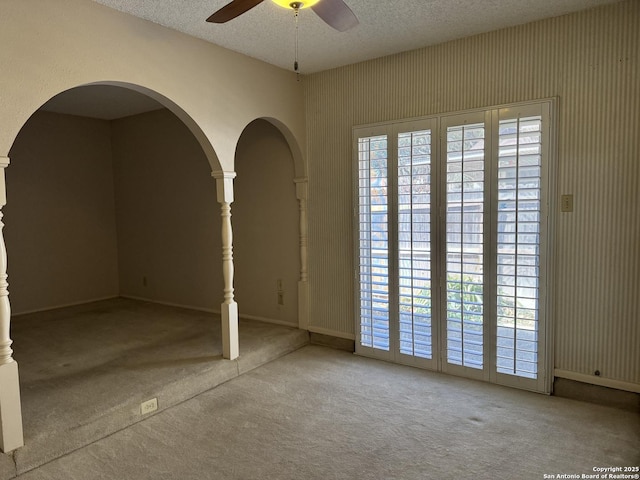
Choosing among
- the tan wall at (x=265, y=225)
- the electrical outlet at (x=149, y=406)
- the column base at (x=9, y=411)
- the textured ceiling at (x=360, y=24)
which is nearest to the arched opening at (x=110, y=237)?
the tan wall at (x=265, y=225)

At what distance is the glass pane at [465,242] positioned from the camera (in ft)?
10.4

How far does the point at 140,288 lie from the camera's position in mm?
5766

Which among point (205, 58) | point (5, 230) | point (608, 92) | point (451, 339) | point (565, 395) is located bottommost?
point (565, 395)

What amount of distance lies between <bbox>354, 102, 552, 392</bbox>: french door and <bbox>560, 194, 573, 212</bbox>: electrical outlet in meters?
0.12

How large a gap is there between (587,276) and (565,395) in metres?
0.84

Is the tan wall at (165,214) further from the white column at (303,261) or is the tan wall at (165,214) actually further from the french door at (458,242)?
the french door at (458,242)

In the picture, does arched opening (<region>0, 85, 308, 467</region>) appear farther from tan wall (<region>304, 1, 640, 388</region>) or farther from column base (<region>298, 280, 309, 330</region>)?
tan wall (<region>304, 1, 640, 388</region>)

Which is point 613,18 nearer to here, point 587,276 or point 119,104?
point 587,276

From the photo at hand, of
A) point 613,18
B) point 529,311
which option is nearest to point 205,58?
point 613,18

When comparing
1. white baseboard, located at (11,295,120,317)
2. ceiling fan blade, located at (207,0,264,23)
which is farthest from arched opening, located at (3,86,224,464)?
ceiling fan blade, located at (207,0,264,23)

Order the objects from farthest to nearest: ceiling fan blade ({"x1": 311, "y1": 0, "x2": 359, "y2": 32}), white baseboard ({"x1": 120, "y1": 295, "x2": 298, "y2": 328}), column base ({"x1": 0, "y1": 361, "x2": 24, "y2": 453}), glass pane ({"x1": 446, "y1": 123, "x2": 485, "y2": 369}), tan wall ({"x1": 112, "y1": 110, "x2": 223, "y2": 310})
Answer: tan wall ({"x1": 112, "y1": 110, "x2": 223, "y2": 310})
white baseboard ({"x1": 120, "y1": 295, "x2": 298, "y2": 328})
glass pane ({"x1": 446, "y1": 123, "x2": 485, "y2": 369})
column base ({"x1": 0, "y1": 361, "x2": 24, "y2": 453})
ceiling fan blade ({"x1": 311, "y1": 0, "x2": 359, "y2": 32})

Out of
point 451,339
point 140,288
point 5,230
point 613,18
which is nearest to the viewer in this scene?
point 613,18

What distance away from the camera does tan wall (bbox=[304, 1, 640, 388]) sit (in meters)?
2.76

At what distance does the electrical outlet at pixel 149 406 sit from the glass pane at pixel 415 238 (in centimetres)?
Answer: 193
